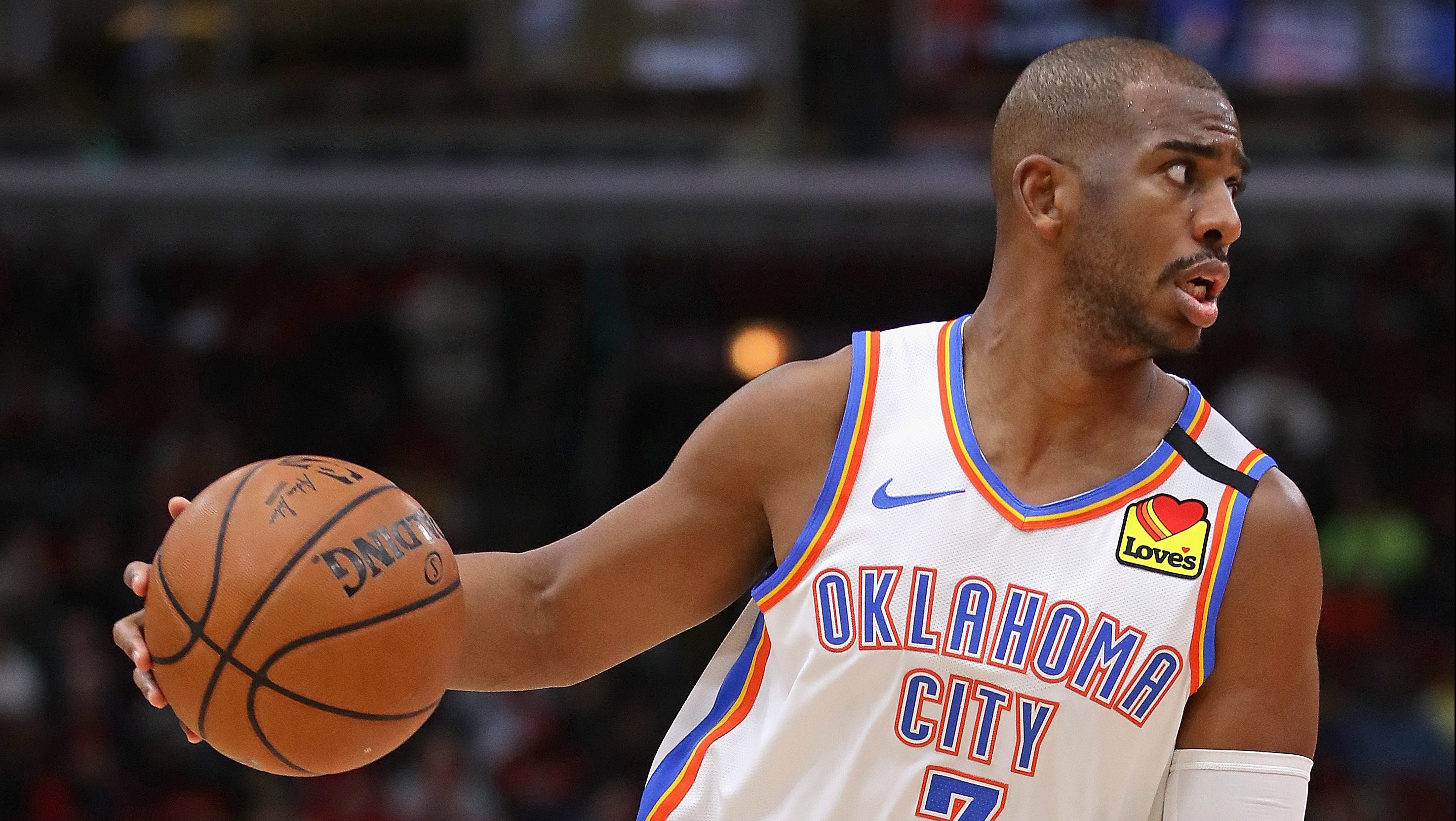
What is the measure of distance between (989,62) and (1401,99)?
2576 mm

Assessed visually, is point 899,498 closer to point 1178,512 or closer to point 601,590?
point 1178,512

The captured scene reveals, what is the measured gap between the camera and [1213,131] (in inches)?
92.0

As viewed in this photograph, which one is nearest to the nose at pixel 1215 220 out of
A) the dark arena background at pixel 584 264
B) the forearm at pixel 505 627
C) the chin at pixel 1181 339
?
the chin at pixel 1181 339

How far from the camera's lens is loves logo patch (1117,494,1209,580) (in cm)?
235

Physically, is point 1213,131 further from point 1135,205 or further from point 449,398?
point 449,398

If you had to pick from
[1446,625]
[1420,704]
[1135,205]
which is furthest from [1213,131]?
[1446,625]

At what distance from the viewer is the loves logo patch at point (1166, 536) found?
235 cm

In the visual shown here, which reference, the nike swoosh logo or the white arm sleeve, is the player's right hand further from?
the white arm sleeve

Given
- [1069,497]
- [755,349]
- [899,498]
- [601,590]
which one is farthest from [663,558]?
[755,349]

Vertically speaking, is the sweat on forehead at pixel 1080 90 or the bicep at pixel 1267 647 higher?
the sweat on forehead at pixel 1080 90

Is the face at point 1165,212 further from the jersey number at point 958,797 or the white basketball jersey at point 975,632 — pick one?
the jersey number at point 958,797

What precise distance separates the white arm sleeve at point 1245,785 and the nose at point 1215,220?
0.71 m

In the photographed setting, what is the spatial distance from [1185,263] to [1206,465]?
32cm

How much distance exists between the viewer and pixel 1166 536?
237 centimetres
